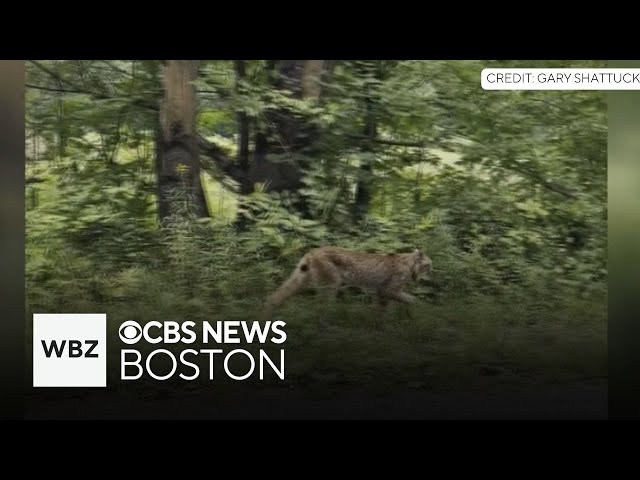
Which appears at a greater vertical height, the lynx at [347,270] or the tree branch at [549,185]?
the tree branch at [549,185]

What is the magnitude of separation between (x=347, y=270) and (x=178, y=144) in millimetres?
1655

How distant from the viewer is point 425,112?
9469 millimetres

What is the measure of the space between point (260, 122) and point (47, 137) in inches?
65.5

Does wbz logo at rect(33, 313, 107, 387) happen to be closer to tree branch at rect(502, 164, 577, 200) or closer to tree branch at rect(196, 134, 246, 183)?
tree branch at rect(196, 134, 246, 183)

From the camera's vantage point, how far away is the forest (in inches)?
369

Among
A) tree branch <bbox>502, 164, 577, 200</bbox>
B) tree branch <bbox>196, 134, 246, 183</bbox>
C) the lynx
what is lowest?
the lynx

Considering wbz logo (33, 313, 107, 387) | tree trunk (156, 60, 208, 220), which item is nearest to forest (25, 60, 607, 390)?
tree trunk (156, 60, 208, 220)

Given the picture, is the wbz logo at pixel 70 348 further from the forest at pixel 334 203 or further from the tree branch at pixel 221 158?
the tree branch at pixel 221 158

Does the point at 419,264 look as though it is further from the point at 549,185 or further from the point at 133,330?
the point at 133,330

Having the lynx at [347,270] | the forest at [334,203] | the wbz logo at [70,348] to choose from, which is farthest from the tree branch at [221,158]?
the wbz logo at [70,348]

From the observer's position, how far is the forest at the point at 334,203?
9383mm

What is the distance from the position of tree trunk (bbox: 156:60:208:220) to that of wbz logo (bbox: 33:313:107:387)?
104 cm

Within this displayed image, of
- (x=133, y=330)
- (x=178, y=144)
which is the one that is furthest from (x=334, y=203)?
(x=133, y=330)

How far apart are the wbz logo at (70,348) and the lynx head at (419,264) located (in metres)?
2.45
